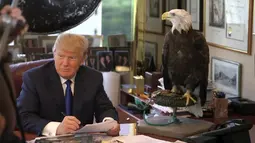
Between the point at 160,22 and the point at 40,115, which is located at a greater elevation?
the point at 160,22

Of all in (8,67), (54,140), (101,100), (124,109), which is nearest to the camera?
(8,67)

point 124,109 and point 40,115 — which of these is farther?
point 124,109

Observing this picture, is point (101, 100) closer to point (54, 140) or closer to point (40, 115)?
point (40, 115)

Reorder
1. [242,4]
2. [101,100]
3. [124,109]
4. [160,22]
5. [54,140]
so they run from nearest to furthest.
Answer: [54,140] < [101,100] < [242,4] < [124,109] < [160,22]

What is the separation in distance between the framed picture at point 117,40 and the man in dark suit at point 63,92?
4.20 feet

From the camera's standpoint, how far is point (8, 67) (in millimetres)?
610

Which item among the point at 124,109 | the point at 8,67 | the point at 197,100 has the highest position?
the point at 8,67

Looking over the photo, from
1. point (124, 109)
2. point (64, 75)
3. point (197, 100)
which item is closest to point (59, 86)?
point (64, 75)

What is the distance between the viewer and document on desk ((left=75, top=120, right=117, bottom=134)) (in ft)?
5.82

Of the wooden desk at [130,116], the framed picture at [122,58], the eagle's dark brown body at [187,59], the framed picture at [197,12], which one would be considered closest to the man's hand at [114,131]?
the eagle's dark brown body at [187,59]

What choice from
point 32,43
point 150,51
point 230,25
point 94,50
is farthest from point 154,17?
point 32,43

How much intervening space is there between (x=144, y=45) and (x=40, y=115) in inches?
57.3

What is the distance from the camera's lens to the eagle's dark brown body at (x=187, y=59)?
82.7 inches

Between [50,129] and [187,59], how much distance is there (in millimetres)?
696
